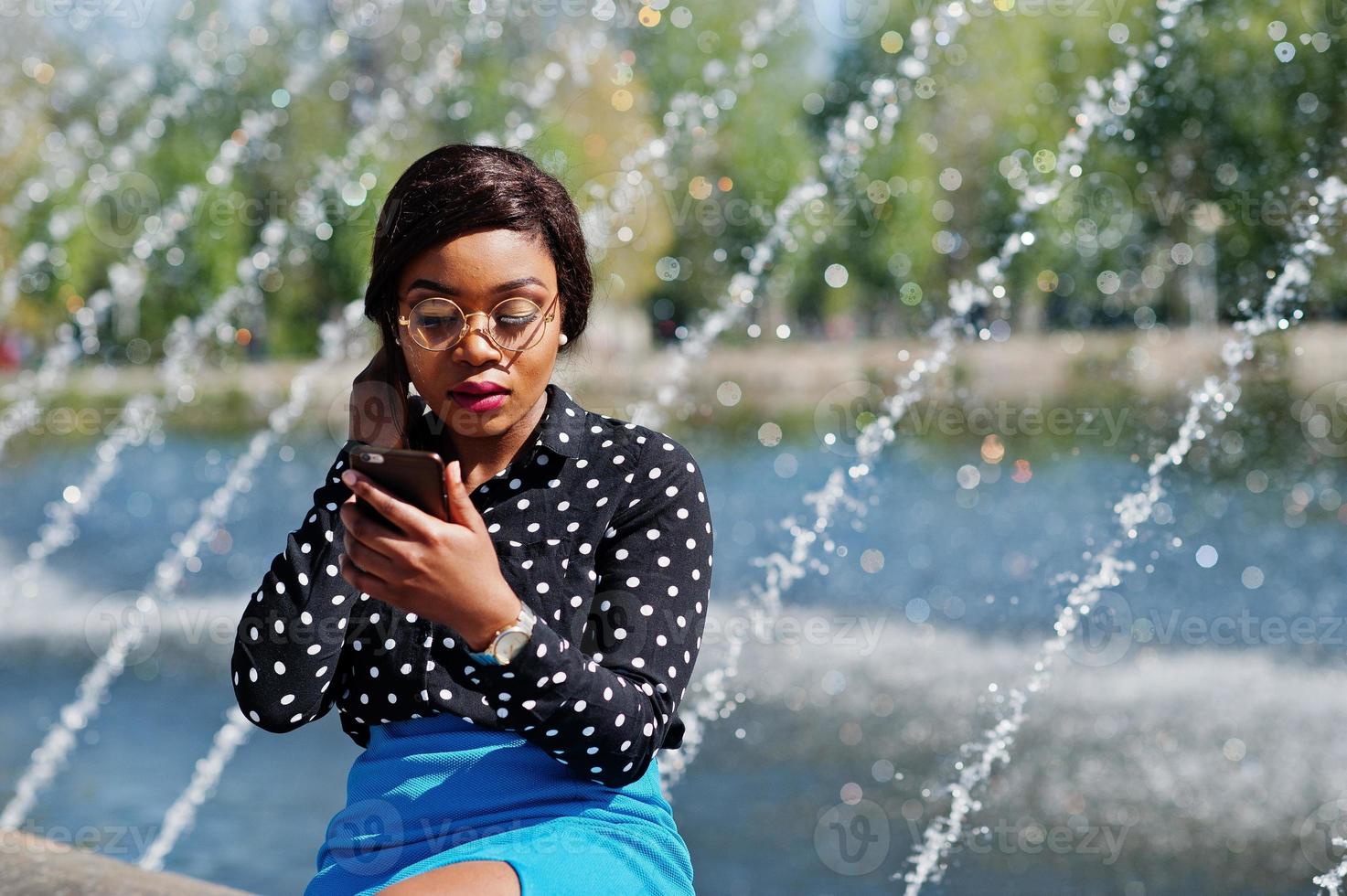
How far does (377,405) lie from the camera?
2.39m

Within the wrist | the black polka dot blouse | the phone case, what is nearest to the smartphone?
the phone case

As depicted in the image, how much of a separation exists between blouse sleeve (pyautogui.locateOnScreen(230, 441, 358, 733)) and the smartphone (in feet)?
1.28

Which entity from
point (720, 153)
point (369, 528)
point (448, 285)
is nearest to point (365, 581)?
point (369, 528)

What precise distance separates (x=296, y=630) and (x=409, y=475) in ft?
1.69

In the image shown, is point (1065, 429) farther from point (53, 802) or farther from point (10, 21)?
point (10, 21)

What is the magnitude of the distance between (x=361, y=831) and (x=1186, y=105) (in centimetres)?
1765

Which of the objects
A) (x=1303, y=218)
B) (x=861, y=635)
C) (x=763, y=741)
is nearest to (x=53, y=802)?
(x=763, y=741)

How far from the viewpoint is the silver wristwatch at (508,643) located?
1931 millimetres

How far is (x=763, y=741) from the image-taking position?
7449 mm

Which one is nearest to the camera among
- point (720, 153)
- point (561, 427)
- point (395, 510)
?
point (395, 510)

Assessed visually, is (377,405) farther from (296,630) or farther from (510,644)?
(510,644)

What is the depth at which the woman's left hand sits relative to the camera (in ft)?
6.10

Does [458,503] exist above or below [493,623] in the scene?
above

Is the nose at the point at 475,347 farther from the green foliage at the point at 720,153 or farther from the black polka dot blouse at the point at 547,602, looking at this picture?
the green foliage at the point at 720,153
